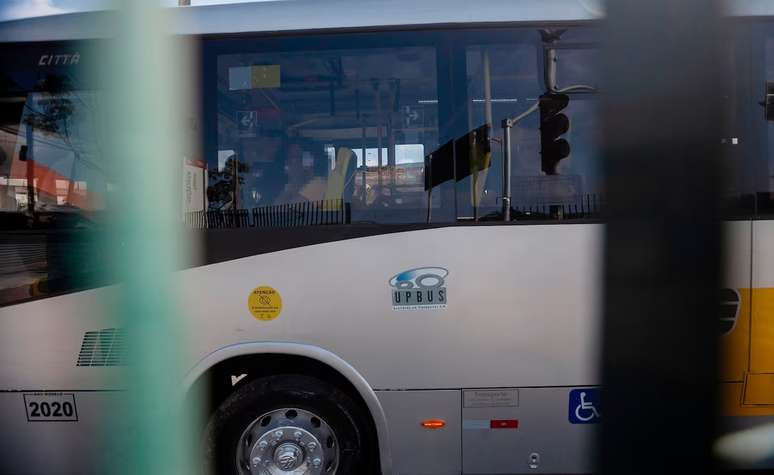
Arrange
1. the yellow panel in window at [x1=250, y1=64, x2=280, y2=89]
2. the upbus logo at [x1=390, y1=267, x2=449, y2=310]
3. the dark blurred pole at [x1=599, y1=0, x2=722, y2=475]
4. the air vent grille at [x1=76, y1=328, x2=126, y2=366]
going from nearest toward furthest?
the dark blurred pole at [x1=599, y1=0, x2=722, y2=475], the air vent grille at [x1=76, y1=328, x2=126, y2=366], the upbus logo at [x1=390, y1=267, x2=449, y2=310], the yellow panel in window at [x1=250, y1=64, x2=280, y2=89]

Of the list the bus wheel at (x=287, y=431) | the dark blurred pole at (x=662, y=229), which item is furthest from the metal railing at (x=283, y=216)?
the dark blurred pole at (x=662, y=229)

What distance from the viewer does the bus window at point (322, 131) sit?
3.25m

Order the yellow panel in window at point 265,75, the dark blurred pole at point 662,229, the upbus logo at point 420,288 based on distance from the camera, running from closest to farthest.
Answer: the dark blurred pole at point 662,229 → the upbus logo at point 420,288 → the yellow panel in window at point 265,75

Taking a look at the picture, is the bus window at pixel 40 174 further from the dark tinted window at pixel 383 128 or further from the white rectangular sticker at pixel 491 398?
the white rectangular sticker at pixel 491 398

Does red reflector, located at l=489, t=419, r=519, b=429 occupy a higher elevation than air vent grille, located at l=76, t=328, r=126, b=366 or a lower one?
lower

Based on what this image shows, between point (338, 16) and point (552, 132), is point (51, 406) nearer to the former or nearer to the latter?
point (338, 16)

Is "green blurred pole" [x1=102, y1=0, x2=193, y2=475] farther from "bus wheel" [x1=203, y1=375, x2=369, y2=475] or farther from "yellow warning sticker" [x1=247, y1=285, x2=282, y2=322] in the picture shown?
"bus wheel" [x1=203, y1=375, x2=369, y2=475]

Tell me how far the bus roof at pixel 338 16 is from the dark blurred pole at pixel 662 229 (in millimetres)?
2092

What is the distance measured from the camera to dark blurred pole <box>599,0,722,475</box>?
48.6 inches

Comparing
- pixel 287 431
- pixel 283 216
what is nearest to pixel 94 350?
pixel 287 431

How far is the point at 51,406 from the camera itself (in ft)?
10.5

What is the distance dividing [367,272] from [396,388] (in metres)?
0.68

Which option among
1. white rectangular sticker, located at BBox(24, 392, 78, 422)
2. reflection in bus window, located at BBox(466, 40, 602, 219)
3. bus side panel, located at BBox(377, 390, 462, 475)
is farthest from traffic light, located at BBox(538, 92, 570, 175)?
white rectangular sticker, located at BBox(24, 392, 78, 422)

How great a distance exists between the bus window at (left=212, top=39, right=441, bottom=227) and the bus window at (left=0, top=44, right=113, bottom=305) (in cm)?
78
